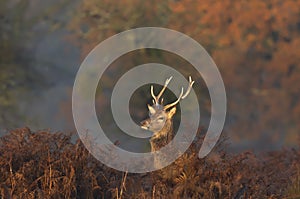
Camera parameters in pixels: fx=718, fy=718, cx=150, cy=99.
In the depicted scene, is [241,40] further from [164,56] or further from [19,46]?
[19,46]

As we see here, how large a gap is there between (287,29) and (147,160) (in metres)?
6.07

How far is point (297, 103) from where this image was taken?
12.2 meters

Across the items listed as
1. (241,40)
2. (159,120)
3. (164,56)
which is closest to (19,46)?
(164,56)

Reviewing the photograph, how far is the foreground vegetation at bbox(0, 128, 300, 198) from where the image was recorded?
20.8 ft

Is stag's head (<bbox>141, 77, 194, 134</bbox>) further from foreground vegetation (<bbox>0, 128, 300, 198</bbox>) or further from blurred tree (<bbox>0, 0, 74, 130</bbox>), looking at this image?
blurred tree (<bbox>0, 0, 74, 130</bbox>)

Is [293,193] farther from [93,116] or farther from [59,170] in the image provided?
[93,116]

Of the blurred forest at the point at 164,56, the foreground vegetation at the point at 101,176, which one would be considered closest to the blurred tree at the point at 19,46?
the blurred forest at the point at 164,56

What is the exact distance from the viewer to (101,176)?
6.94 metres

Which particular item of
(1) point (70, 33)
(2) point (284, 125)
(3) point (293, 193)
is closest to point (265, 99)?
(2) point (284, 125)

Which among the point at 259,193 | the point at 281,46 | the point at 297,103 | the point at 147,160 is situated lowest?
the point at 259,193

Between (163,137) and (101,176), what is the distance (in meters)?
0.74

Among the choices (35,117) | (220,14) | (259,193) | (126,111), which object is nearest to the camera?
(259,193)

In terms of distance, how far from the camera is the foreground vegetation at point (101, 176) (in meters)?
6.34

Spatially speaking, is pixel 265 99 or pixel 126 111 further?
pixel 265 99
